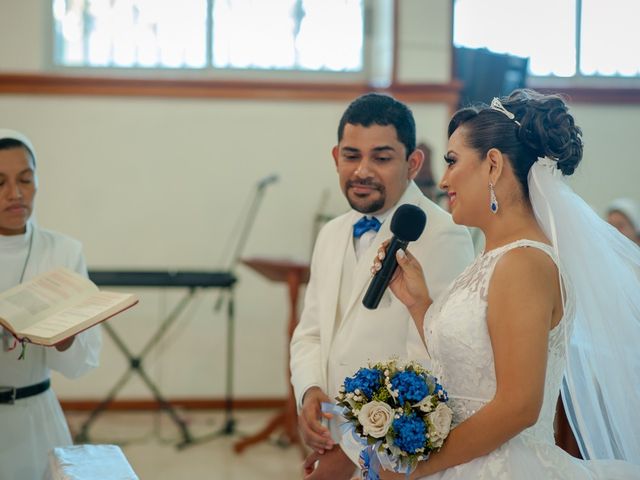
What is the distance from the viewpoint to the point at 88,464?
2.64 metres

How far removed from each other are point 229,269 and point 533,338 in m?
5.72

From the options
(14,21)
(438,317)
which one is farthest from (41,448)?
(14,21)

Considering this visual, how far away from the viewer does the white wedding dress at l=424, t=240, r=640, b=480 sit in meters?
2.34

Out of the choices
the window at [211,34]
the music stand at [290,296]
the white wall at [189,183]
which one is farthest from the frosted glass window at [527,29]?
the music stand at [290,296]

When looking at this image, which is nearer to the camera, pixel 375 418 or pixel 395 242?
pixel 375 418

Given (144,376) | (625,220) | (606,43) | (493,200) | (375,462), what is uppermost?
(606,43)

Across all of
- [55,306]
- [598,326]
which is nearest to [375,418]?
[598,326]

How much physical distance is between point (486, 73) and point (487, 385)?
539 centimetres

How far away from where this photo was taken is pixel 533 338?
7.18 ft

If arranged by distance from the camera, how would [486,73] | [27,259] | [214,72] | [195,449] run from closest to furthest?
[27,259] < [195,449] < [486,73] < [214,72]

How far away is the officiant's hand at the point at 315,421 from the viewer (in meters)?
2.83

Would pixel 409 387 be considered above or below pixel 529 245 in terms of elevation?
below

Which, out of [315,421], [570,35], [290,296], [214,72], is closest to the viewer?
[315,421]

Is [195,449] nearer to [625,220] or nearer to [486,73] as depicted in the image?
[625,220]
